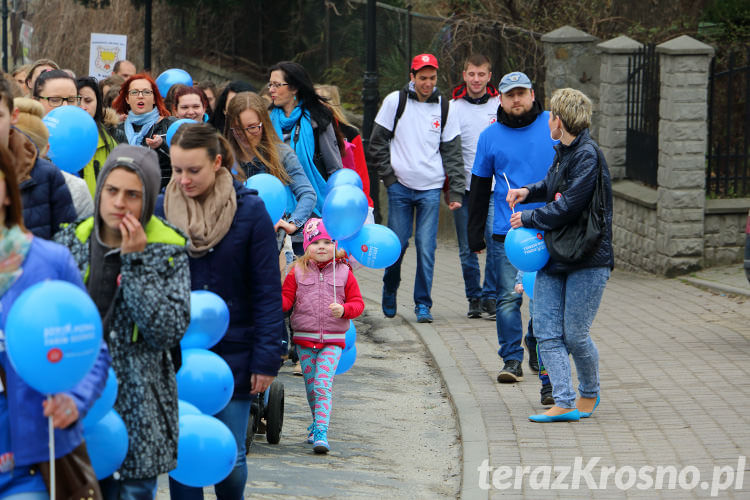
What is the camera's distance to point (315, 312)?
7.08 m

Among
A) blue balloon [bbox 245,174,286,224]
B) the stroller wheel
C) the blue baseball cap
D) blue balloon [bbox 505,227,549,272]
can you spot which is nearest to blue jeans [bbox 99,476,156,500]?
the stroller wheel

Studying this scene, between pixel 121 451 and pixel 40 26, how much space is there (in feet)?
82.9

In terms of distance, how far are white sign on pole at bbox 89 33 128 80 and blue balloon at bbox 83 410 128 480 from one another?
13497 millimetres

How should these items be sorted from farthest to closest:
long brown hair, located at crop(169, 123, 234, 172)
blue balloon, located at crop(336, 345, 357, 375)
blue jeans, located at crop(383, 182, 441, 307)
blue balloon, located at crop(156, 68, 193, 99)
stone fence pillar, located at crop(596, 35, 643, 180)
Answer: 1. stone fence pillar, located at crop(596, 35, 643, 180)
2. blue balloon, located at crop(156, 68, 193, 99)
3. blue jeans, located at crop(383, 182, 441, 307)
4. blue balloon, located at crop(336, 345, 357, 375)
5. long brown hair, located at crop(169, 123, 234, 172)

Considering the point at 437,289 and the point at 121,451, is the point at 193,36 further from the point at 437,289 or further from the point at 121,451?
the point at 121,451

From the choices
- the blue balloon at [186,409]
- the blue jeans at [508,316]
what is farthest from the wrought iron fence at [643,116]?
the blue balloon at [186,409]

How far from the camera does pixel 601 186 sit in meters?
7.24

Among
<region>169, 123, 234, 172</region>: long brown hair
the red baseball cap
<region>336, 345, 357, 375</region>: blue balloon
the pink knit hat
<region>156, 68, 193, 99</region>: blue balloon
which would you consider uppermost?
the red baseball cap

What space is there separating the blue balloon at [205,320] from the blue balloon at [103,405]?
2.35ft

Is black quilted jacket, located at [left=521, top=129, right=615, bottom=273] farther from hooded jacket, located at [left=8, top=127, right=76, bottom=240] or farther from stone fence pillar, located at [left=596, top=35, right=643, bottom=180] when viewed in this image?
stone fence pillar, located at [left=596, top=35, right=643, bottom=180]

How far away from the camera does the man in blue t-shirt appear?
8.55 metres

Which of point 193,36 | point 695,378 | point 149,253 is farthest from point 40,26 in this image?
point 149,253

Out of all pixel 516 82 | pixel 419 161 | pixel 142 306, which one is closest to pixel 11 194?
pixel 142 306

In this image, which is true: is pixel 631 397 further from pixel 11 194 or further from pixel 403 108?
pixel 11 194
